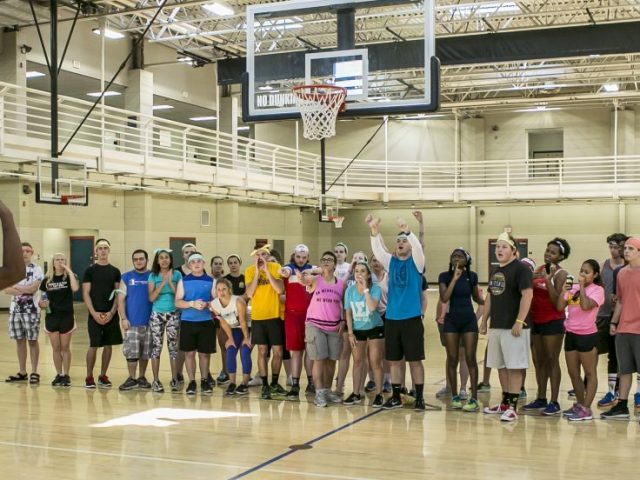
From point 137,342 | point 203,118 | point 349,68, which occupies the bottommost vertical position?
point 137,342

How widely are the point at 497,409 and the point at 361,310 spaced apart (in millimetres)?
1609

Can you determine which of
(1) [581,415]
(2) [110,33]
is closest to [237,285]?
(1) [581,415]

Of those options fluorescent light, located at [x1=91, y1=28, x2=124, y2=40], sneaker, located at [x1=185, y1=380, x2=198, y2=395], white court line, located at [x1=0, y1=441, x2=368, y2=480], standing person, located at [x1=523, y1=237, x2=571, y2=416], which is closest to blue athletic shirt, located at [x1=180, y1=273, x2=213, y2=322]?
sneaker, located at [x1=185, y1=380, x2=198, y2=395]

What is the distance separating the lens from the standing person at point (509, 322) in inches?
271

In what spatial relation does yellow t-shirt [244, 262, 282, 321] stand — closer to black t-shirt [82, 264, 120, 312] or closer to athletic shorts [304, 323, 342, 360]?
athletic shorts [304, 323, 342, 360]

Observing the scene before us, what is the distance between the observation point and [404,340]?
7.36m

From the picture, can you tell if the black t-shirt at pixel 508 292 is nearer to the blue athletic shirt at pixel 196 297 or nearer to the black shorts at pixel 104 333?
the blue athletic shirt at pixel 196 297

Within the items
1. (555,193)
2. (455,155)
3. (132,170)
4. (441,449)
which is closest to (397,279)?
(441,449)

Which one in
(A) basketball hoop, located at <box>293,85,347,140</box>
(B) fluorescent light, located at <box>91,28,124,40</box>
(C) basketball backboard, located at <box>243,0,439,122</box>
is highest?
(B) fluorescent light, located at <box>91,28,124,40</box>

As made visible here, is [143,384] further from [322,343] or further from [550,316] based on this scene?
[550,316]

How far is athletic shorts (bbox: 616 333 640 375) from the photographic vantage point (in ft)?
22.6

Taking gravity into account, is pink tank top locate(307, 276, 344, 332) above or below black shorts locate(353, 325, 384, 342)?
above

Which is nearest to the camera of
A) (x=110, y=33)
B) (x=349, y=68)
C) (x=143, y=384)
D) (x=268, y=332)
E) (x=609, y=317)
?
(x=609, y=317)

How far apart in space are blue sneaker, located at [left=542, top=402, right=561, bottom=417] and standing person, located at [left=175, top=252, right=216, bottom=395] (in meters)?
3.49
